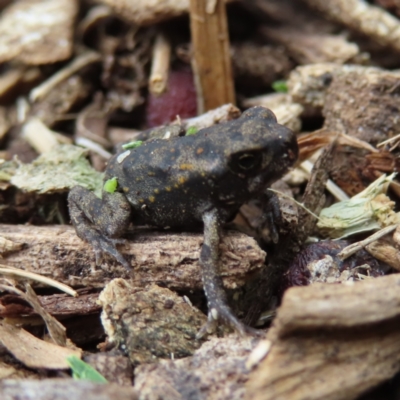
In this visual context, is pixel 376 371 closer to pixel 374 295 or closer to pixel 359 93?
pixel 374 295

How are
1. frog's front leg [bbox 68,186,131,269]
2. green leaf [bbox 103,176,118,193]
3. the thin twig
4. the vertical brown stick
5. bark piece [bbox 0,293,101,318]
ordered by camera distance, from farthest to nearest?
the vertical brown stick → green leaf [bbox 103,176,118,193] → frog's front leg [bbox 68,186,131,269] → the thin twig → bark piece [bbox 0,293,101,318]

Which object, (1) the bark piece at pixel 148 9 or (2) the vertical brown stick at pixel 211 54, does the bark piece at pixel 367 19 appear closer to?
(2) the vertical brown stick at pixel 211 54

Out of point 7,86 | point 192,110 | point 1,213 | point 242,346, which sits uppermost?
point 7,86

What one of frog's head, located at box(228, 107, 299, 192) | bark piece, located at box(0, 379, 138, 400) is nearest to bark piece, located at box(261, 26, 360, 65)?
→ frog's head, located at box(228, 107, 299, 192)

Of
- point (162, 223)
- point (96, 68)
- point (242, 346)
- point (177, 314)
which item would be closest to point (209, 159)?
point (162, 223)

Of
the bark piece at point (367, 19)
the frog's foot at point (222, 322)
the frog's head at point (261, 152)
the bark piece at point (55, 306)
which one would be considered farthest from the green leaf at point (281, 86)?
the bark piece at point (55, 306)

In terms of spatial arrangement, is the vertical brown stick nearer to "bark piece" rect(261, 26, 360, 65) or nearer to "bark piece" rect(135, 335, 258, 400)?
"bark piece" rect(261, 26, 360, 65)
